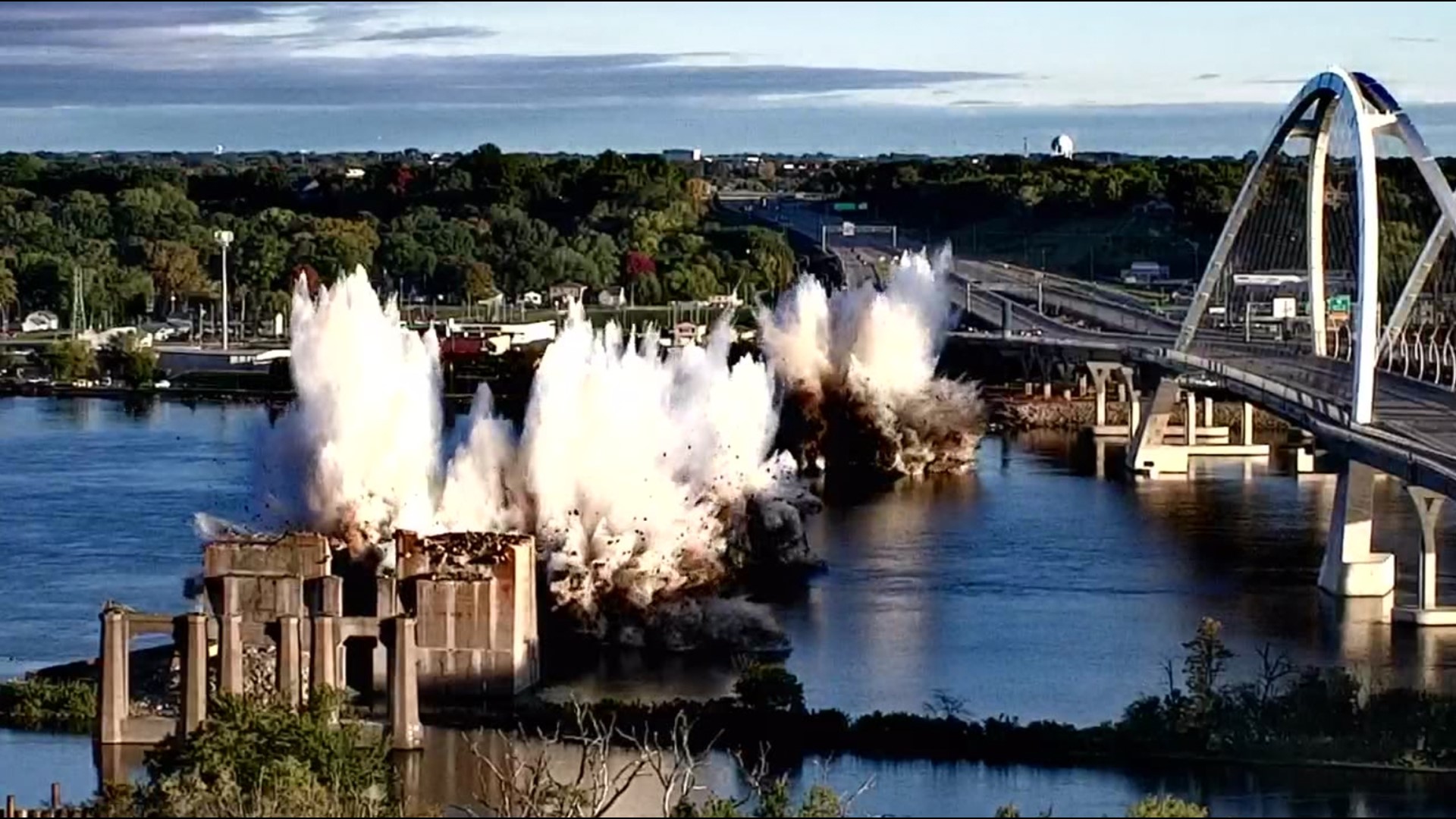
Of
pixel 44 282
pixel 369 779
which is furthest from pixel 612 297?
pixel 369 779

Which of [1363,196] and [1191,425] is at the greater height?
[1363,196]

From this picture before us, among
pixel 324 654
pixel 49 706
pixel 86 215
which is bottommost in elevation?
pixel 49 706

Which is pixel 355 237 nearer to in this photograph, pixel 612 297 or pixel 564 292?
pixel 564 292

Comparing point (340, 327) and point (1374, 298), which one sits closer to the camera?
point (340, 327)

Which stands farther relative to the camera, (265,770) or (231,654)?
(231,654)

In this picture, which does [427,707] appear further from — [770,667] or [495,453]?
[495,453]

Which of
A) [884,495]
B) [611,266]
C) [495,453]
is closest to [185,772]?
[495,453]

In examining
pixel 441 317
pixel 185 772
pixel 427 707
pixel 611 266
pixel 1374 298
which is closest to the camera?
pixel 185 772
